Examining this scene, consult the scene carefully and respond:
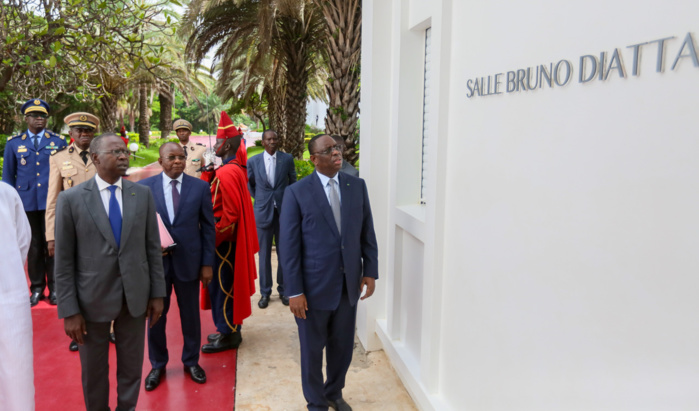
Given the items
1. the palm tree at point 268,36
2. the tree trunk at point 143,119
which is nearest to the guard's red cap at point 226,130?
the palm tree at point 268,36

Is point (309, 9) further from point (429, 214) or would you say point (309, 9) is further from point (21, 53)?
point (429, 214)

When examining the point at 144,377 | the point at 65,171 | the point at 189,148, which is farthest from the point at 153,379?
the point at 189,148

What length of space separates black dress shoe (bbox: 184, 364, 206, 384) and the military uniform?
6.95ft

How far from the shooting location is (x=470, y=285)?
3.42 meters

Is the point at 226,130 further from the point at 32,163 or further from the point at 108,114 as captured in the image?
the point at 108,114

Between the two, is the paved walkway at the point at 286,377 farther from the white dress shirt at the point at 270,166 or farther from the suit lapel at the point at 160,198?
the white dress shirt at the point at 270,166

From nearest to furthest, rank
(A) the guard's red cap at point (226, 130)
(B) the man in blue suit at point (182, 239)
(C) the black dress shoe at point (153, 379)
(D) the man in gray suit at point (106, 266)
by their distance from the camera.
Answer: (D) the man in gray suit at point (106, 266), (B) the man in blue suit at point (182, 239), (C) the black dress shoe at point (153, 379), (A) the guard's red cap at point (226, 130)

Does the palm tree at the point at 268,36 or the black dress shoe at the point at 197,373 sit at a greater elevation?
the palm tree at the point at 268,36

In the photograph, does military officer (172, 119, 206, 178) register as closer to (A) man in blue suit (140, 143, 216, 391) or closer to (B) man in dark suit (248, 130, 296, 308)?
(B) man in dark suit (248, 130, 296, 308)

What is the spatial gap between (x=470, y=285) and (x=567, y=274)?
1.05 meters

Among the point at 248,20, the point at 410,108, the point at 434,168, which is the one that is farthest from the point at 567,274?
the point at 248,20

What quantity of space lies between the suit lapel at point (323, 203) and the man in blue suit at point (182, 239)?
1.25 m

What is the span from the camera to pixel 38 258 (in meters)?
6.63

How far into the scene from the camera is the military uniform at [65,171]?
5.57m
